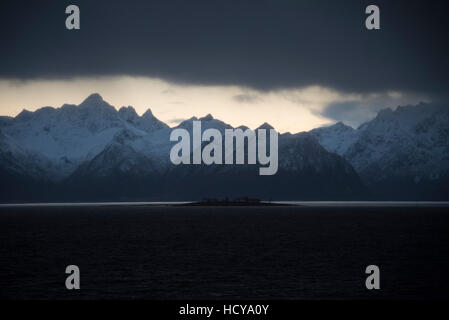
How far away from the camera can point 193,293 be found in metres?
73.2

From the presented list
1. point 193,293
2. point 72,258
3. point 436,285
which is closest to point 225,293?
point 193,293

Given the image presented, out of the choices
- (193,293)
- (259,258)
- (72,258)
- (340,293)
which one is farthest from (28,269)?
(340,293)

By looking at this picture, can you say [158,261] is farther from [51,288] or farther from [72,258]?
[51,288]

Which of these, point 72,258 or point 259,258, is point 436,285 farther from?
point 72,258

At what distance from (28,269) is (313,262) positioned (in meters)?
45.4

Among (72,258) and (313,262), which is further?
(72,258)

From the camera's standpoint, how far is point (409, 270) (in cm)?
9244
